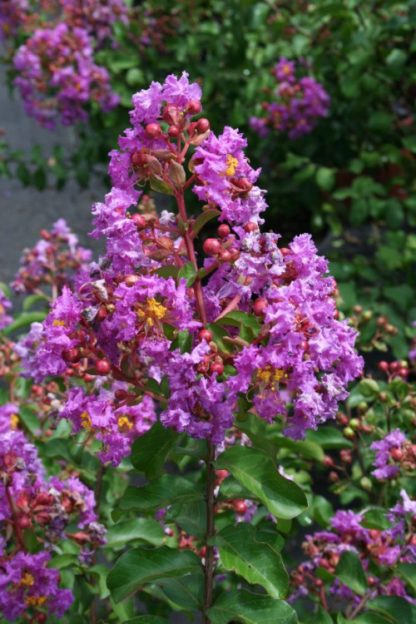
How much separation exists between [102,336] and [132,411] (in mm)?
279

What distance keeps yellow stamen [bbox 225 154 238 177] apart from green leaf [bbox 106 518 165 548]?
0.68 metres

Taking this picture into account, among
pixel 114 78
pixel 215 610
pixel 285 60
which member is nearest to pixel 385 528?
pixel 215 610

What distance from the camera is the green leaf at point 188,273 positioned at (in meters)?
1.04

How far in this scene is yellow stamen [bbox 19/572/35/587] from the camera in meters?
1.27

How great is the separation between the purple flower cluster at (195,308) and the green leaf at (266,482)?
60mm

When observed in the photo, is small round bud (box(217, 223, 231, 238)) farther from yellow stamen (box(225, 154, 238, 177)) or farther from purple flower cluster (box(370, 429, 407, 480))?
purple flower cluster (box(370, 429, 407, 480))

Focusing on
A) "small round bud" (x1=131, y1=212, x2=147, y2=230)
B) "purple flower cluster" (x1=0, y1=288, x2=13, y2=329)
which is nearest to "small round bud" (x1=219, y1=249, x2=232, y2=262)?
"small round bud" (x1=131, y1=212, x2=147, y2=230)

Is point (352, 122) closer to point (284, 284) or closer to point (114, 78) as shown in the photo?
point (114, 78)

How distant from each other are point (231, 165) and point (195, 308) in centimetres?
19

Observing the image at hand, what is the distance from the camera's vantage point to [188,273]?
1.05 metres

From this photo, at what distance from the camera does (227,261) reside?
1069 mm

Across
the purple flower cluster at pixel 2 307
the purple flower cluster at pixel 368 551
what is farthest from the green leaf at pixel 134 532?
Result: the purple flower cluster at pixel 2 307

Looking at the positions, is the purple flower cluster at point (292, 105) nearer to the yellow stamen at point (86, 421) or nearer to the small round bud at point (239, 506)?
the small round bud at point (239, 506)

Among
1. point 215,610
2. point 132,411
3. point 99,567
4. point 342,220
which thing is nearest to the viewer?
point 215,610
